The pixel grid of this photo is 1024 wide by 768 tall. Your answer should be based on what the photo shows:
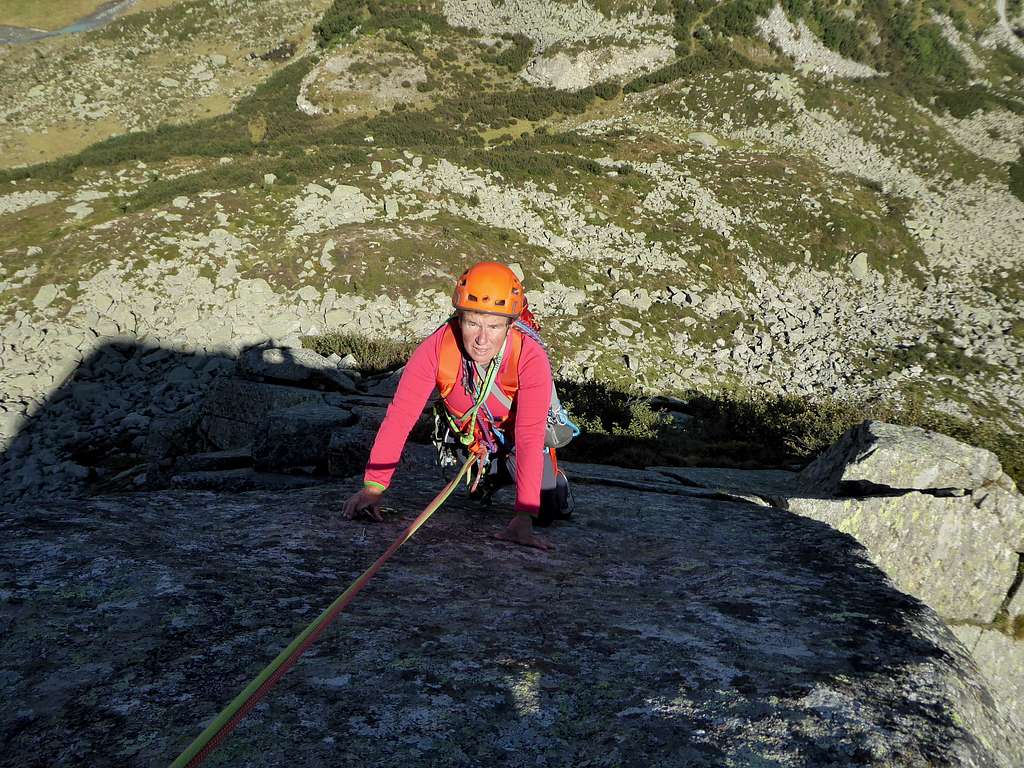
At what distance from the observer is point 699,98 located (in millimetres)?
33500

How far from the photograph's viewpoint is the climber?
4.09 metres

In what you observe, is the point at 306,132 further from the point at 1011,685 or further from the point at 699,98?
the point at 1011,685

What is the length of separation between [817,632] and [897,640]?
333mm

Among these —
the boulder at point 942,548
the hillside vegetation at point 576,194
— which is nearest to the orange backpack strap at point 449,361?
the boulder at point 942,548

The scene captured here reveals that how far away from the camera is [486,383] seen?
4.40 m

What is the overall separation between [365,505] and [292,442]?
331 cm

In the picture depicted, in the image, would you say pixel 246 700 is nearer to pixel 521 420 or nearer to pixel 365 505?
pixel 365 505

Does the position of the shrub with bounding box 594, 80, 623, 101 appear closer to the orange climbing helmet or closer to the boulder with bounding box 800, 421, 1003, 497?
the boulder with bounding box 800, 421, 1003, 497

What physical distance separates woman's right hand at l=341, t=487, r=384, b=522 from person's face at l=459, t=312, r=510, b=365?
4.13 feet

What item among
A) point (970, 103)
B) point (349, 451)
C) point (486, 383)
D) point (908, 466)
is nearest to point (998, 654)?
point (908, 466)

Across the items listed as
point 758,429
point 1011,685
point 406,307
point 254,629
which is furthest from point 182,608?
point 406,307

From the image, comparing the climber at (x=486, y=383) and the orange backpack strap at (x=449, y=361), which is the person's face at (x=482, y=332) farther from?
the orange backpack strap at (x=449, y=361)

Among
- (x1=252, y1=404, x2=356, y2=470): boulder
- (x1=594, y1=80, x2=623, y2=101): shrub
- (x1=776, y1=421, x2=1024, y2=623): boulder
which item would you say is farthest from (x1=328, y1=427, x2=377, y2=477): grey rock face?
(x1=594, y1=80, x2=623, y2=101): shrub

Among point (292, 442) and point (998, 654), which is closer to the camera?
point (998, 654)
